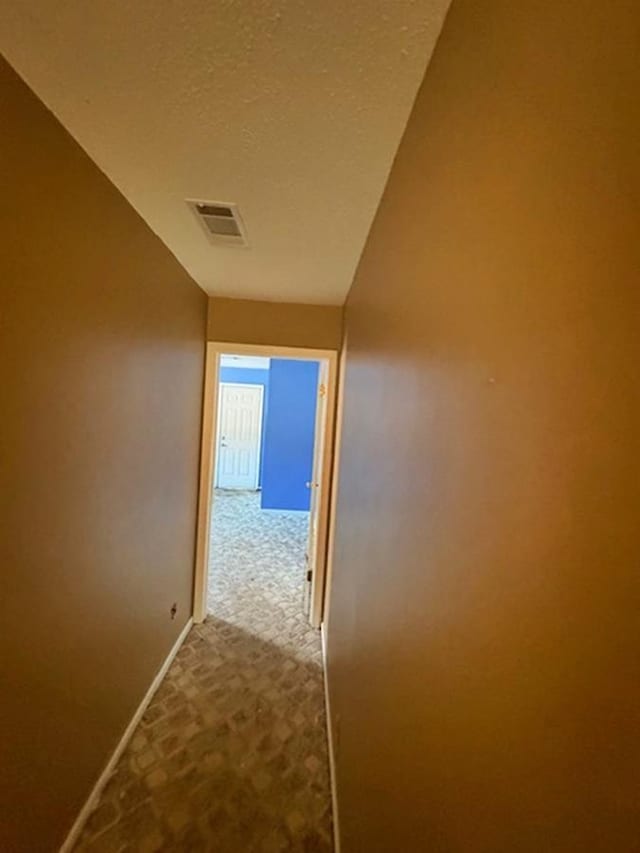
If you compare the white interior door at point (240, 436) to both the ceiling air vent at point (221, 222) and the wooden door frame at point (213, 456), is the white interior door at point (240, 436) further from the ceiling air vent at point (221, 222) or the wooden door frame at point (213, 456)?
the ceiling air vent at point (221, 222)

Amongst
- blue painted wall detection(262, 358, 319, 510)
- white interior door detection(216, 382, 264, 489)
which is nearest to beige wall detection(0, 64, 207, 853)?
blue painted wall detection(262, 358, 319, 510)

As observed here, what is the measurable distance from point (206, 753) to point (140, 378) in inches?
Result: 72.7

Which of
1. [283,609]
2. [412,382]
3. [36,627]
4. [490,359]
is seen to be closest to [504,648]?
[490,359]

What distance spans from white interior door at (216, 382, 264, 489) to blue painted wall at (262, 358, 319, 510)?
5.63 ft

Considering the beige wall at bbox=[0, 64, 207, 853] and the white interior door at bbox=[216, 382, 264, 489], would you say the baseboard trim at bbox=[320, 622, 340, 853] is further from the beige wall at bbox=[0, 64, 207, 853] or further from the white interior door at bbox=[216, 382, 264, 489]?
the white interior door at bbox=[216, 382, 264, 489]

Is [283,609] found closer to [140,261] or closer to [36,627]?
[36,627]

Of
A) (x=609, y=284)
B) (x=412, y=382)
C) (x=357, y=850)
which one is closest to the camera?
(x=609, y=284)

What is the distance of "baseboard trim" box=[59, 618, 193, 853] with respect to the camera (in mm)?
1670

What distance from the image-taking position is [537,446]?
0.48m

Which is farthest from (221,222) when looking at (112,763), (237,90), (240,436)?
(240,436)

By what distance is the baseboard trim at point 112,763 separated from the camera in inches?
65.7

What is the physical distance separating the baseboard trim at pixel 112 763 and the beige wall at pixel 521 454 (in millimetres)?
1351

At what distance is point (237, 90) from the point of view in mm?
1188

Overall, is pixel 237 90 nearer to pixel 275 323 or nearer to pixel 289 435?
pixel 275 323
